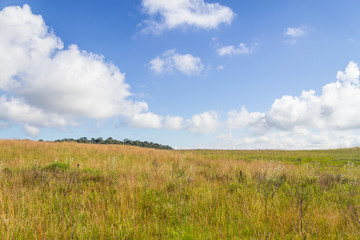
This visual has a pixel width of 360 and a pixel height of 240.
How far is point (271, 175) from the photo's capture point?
772 cm

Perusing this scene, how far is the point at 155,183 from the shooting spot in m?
5.54

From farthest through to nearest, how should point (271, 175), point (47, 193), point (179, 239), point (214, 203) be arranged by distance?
1. point (271, 175)
2. point (47, 193)
3. point (214, 203)
4. point (179, 239)

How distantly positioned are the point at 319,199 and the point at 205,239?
4417 millimetres

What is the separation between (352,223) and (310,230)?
2.66 ft

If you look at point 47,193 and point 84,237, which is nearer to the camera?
point 84,237

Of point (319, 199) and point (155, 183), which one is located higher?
point (155, 183)

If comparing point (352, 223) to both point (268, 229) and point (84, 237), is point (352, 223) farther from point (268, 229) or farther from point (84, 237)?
point (84, 237)

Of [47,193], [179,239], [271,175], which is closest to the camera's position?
[179,239]

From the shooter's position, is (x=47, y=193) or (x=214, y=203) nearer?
(x=214, y=203)

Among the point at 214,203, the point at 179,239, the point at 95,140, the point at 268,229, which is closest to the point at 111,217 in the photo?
the point at 179,239

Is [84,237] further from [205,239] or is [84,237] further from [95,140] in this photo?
[95,140]

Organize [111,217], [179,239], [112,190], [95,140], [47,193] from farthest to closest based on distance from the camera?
[95,140]
[112,190]
[47,193]
[111,217]
[179,239]

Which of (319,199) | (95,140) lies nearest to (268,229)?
(319,199)

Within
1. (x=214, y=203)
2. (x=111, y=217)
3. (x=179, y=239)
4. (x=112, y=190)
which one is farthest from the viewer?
(x=112, y=190)
